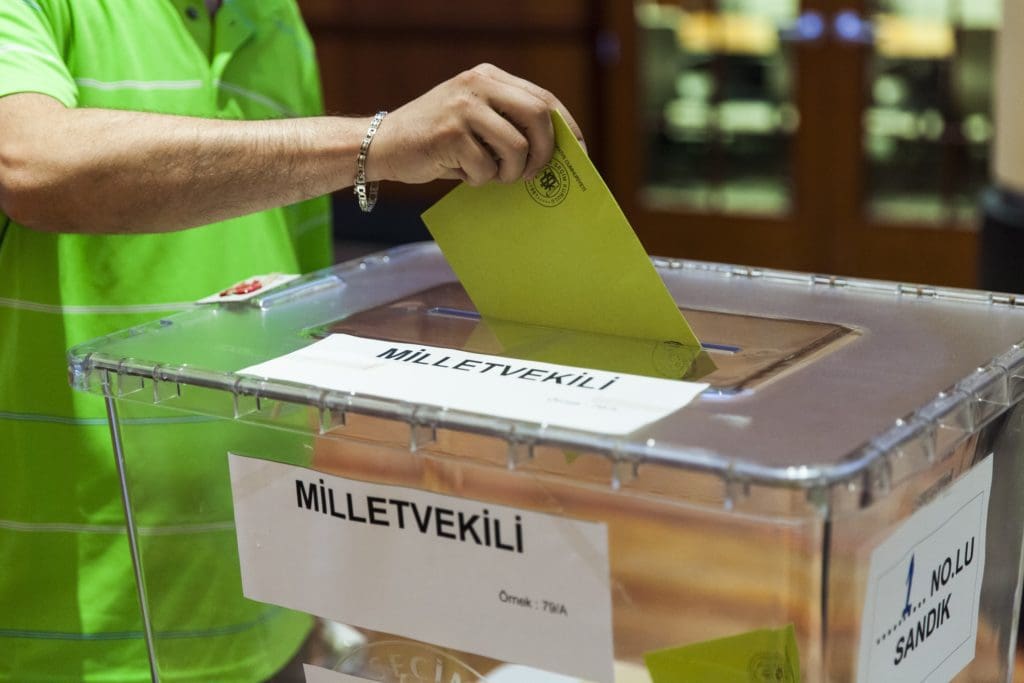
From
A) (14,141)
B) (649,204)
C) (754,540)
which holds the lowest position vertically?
(649,204)

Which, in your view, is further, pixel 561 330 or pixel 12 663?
pixel 12 663

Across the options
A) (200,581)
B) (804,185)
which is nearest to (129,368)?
(200,581)

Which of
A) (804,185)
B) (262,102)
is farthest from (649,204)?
(262,102)

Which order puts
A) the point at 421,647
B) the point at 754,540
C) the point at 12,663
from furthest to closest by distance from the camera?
the point at 12,663 < the point at 421,647 < the point at 754,540

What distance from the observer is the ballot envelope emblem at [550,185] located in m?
0.80

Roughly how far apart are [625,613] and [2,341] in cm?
71

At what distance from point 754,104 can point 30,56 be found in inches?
139

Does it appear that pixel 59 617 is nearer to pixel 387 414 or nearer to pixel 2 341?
pixel 2 341

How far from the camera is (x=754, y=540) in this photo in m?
0.62

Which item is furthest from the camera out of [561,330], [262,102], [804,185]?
[804,185]

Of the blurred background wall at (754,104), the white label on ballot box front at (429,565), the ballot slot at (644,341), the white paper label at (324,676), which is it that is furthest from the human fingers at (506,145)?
the blurred background wall at (754,104)

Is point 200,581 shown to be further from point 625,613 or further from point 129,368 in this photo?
point 625,613

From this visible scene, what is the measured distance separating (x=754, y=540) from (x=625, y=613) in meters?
0.08

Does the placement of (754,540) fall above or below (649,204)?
above
